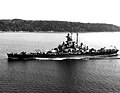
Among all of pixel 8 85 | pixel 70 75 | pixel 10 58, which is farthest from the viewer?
pixel 10 58

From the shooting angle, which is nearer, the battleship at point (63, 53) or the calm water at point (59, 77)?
the calm water at point (59, 77)

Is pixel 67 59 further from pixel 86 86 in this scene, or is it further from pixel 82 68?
pixel 86 86

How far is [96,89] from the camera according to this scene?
51469 mm

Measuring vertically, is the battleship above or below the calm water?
above

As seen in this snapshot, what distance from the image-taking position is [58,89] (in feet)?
168

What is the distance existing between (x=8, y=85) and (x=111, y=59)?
55997 millimetres

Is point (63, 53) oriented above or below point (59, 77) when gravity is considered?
above

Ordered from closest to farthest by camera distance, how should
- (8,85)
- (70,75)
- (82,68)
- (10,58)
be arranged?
1. (8,85)
2. (70,75)
3. (82,68)
4. (10,58)

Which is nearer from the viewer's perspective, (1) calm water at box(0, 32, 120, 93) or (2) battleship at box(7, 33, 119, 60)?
(1) calm water at box(0, 32, 120, 93)

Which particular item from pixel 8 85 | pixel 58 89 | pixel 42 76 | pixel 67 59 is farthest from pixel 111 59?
pixel 8 85

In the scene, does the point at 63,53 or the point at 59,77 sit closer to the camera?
the point at 59,77

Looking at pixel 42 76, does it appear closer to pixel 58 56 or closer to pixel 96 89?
pixel 96 89

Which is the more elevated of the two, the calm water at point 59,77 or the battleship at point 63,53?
the battleship at point 63,53

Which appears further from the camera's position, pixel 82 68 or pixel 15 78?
pixel 82 68
